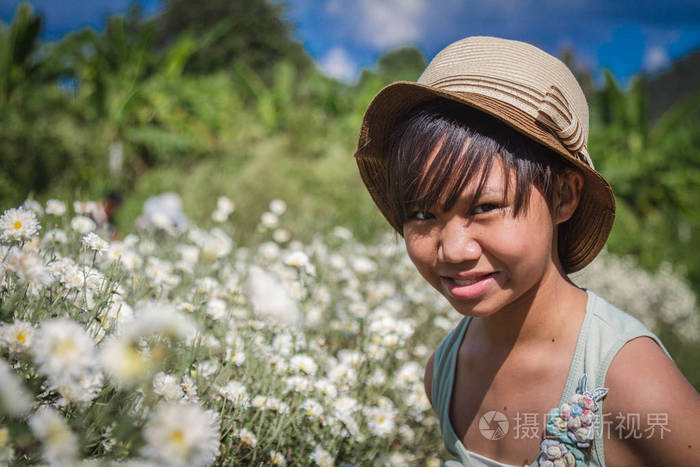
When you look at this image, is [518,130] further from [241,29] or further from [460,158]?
[241,29]

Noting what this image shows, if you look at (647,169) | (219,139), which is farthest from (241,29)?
(647,169)

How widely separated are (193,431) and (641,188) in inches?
398

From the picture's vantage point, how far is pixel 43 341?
588 mm

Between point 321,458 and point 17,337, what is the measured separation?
77 centimetres

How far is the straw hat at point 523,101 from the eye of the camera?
1.07 metres

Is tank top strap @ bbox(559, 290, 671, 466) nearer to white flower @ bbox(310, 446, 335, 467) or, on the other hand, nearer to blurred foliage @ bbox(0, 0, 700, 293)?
white flower @ bbox(310, 446, 335, 467)

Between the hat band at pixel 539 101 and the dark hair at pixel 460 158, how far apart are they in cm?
5

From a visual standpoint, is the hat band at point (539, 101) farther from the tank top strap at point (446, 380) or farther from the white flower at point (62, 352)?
the white flower at point (62, 352)

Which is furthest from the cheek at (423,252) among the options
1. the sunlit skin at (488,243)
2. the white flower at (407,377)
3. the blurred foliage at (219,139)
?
the blurred foliage at (219,139)

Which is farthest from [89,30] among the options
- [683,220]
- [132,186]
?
[683,220]

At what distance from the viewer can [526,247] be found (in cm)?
107

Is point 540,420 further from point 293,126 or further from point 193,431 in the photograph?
point 293,126

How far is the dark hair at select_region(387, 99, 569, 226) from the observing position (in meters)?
1.07

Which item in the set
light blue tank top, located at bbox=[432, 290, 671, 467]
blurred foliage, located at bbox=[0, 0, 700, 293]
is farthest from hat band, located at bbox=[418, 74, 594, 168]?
blurred foliage, located at bbox=[0, 0, 700, 293]
